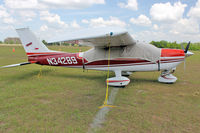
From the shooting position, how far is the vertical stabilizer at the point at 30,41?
7.70 m

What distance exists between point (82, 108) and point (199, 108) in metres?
3.39

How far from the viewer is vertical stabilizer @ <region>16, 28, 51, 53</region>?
770cm

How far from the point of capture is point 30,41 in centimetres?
794

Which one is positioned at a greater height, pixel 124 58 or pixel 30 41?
pixel 30 41

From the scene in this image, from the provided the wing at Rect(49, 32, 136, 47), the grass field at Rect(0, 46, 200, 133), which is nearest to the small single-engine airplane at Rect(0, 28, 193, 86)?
the wing at Rect(49, 32, 136, 47)

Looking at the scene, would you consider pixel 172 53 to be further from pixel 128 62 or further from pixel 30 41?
pixel 30 41

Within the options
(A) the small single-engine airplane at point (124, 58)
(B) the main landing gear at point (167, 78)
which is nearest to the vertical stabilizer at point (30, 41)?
(A) the small single-engine airplane at point (124, 58)

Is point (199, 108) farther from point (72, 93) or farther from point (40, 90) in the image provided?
point (40, 90)

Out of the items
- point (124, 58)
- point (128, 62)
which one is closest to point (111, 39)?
point (124, 58)

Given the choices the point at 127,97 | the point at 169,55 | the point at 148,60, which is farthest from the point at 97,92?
the point at 169,55

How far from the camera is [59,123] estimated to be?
3.21 m

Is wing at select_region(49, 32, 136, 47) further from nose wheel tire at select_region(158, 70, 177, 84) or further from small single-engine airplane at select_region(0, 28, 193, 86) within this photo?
nose wheel tire at select_region(158, 70, 177, 84)

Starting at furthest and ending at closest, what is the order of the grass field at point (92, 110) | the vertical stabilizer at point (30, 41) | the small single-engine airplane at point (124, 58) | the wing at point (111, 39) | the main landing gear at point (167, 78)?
the vertical stabilizer at point (30, 41) < the main landing gear at point (167, 78) < the small single-engine airplane at point (124, 58) < the wing at point (111, 39) < the grass field at point (92, 110)

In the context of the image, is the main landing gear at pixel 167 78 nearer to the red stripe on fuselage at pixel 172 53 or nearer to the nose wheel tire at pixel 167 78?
the nose wheel tire at pixel 167 78
